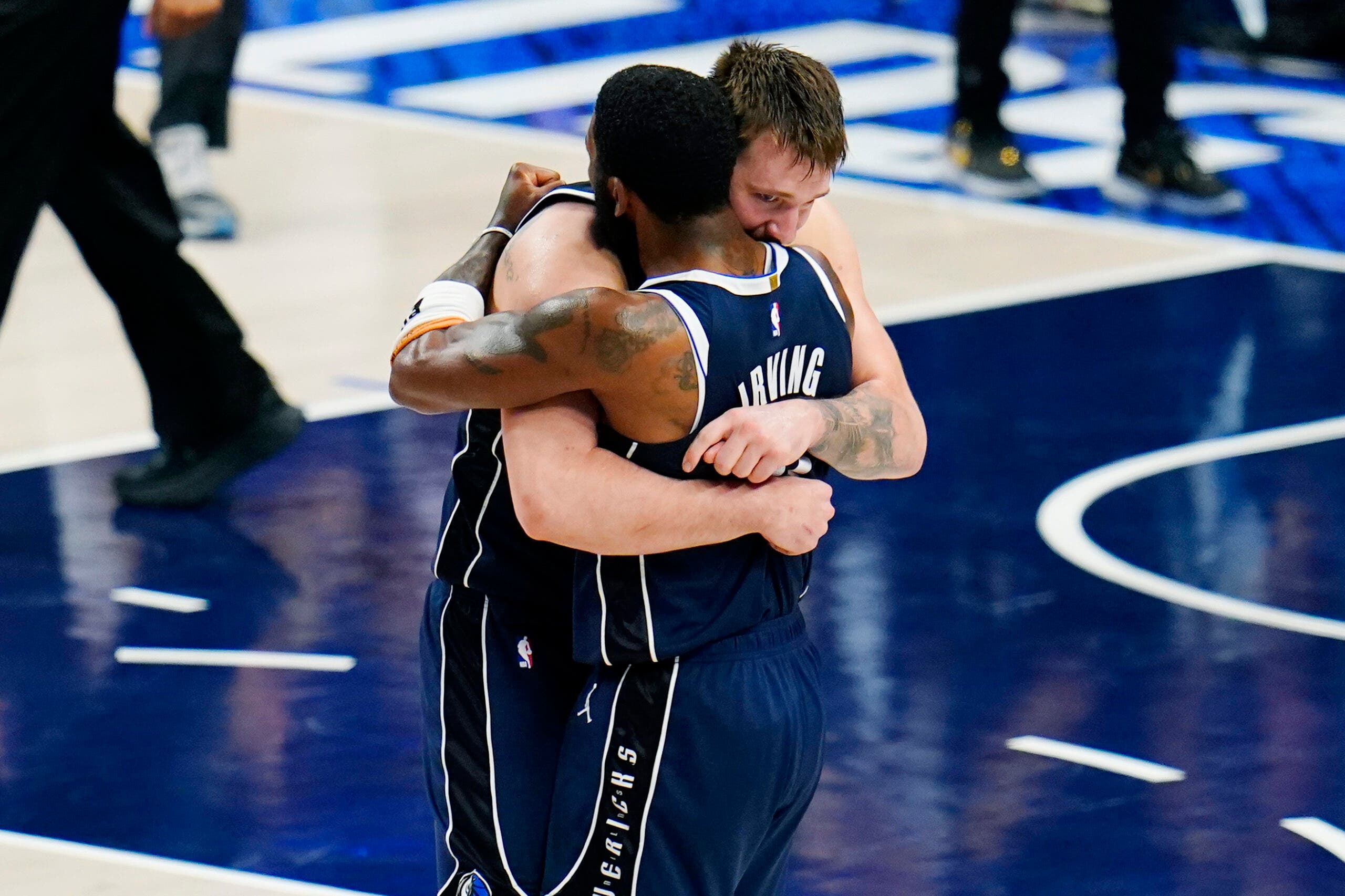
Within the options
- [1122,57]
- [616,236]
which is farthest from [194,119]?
[616,236]

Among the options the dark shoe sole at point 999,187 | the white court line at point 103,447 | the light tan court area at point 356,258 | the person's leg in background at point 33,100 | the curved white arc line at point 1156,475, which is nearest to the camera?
the person's leg in background at point 33,100

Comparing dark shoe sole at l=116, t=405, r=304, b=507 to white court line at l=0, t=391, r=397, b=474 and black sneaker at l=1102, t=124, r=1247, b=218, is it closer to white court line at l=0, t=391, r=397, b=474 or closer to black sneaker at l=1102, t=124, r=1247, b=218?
white court line at l=0, t=391, r=397, b=474

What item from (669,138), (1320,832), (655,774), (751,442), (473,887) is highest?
(669,138)

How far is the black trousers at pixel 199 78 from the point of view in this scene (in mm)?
8539

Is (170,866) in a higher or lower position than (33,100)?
lower

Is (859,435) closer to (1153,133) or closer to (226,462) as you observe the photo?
(226,462)

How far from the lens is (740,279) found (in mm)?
2631

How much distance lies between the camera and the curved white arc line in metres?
5.17

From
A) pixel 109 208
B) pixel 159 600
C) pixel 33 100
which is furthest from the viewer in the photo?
pixel 109 208

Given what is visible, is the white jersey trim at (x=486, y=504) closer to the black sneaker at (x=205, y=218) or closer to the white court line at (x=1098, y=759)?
the white court line at (x=1098, y=759)

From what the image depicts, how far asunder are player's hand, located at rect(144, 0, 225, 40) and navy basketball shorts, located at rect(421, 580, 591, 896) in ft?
12.3

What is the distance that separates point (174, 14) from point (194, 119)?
2.19m

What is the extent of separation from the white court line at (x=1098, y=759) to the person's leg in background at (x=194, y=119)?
4858 millimetres

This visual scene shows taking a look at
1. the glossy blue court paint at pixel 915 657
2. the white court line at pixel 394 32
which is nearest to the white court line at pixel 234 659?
the glossy blue court paint at pixel 915 657
